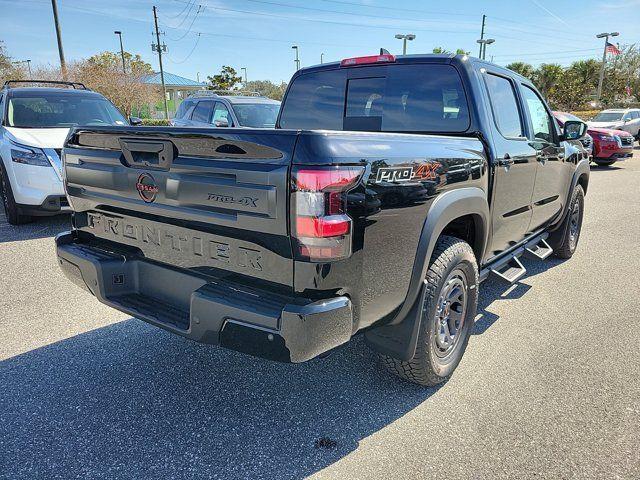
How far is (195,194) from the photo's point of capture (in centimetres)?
212

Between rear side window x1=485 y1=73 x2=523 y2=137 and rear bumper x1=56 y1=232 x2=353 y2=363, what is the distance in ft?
7.15

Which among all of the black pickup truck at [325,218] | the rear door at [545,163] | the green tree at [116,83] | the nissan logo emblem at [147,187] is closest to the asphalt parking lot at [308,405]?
the black pickup truck at [325,218]

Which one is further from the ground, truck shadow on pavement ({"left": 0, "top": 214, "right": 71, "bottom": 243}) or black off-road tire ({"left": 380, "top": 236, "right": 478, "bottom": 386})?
black off-road tire ({"left": 380, "top": 236, "right": 478, "bottom": 386})

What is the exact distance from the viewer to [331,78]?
3725mm

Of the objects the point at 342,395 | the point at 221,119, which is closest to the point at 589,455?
the point at 342,395

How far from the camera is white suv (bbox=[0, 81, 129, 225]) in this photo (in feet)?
19.3

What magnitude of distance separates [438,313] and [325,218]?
118 cm

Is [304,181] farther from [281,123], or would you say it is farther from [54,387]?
[281,123]

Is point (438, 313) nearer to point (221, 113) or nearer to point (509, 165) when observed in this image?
point (509, 165)

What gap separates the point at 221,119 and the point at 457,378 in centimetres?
761

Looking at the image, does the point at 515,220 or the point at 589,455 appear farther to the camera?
the point at 515,220

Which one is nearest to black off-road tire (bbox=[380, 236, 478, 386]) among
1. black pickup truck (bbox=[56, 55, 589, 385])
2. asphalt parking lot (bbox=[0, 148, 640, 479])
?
black pickup truck (bbox=[56, 55, 589, 385])

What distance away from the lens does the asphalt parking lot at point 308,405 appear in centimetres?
220

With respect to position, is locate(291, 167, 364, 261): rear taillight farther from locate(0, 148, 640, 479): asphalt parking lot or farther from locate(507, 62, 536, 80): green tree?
locate(507, 62, 536, 80): green tree
